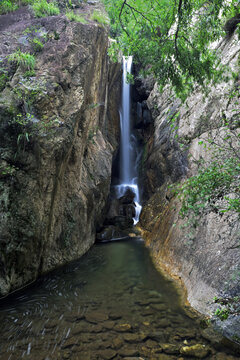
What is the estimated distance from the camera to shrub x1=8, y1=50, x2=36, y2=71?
22.5 feet

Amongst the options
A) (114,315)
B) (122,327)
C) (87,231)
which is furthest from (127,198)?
(122,327)

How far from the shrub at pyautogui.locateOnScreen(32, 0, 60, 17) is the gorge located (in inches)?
17.3

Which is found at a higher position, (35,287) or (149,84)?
(149,84)

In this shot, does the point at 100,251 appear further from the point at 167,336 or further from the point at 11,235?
the point at 167,336

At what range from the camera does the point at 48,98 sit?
679cm

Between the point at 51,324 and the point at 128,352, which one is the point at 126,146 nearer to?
the point at 51,324

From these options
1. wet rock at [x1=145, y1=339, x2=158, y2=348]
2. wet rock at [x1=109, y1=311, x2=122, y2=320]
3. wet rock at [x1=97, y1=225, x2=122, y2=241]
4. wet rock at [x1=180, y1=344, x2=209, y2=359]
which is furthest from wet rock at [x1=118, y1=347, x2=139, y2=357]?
wet rock at [x1=97, y1=225, x2=122, y2=241]

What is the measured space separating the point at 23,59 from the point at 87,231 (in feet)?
22.6

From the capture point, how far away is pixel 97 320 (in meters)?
4.52

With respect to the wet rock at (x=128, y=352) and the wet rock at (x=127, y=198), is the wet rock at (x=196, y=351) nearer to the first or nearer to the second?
the wet rock at (x=128, y=352)

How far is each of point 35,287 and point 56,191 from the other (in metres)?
2.81

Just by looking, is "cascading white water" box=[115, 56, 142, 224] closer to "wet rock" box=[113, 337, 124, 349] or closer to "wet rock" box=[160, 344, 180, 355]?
"wet rock" box=[113, 337, 124, 349]

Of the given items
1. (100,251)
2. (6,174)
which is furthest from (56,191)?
(100,251)

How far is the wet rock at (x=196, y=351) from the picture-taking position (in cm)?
352
